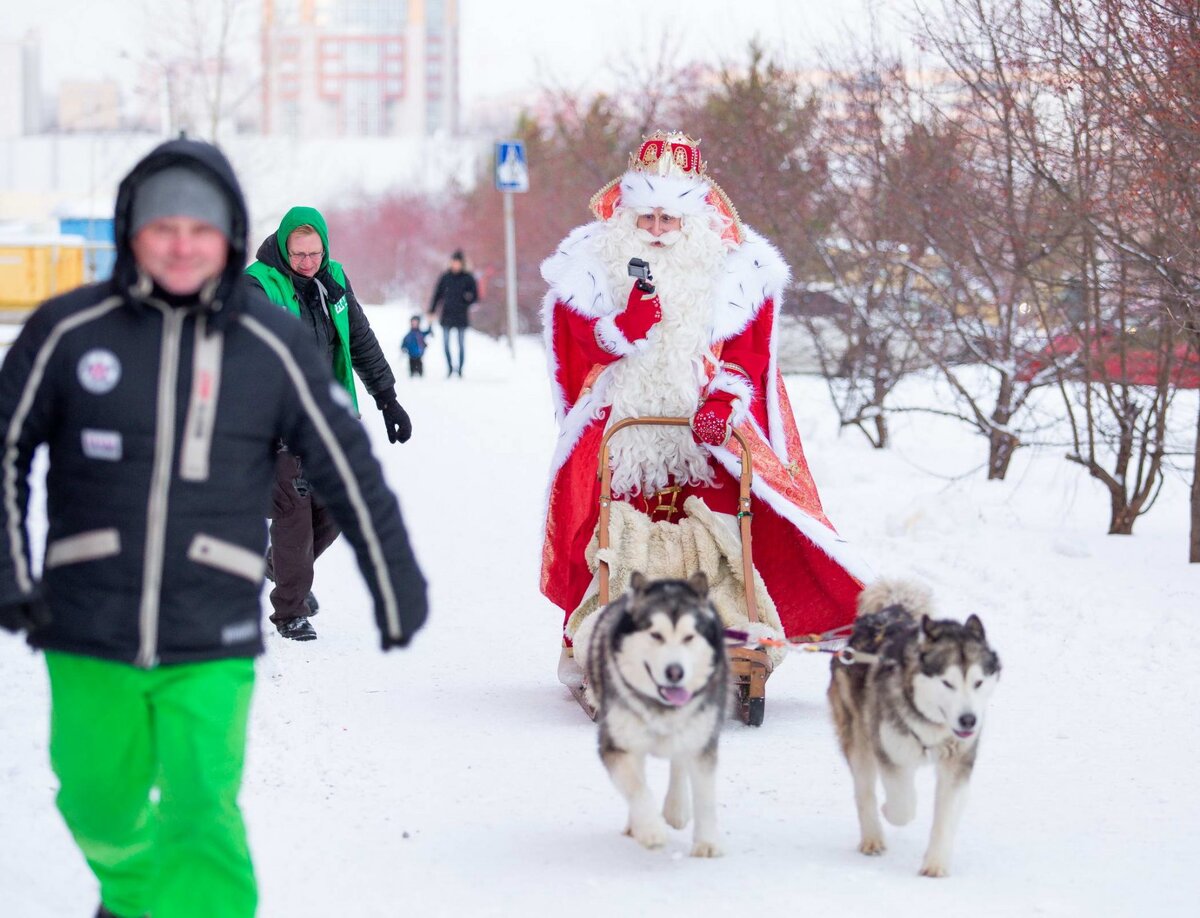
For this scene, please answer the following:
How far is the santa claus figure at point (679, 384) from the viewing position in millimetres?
6516

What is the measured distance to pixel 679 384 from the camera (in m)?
6.50

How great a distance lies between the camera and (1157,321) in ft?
32.3

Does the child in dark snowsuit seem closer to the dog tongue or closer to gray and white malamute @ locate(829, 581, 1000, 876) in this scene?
gray and white malamute @ locate(829, 581, 1000, 876)

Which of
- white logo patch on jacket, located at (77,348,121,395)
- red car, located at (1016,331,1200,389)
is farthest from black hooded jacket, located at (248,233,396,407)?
red car, located at (1016,331,1200,389)

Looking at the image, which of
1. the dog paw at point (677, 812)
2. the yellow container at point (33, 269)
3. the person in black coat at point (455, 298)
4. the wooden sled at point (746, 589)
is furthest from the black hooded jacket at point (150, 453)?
the yellow container at point (33, 269)

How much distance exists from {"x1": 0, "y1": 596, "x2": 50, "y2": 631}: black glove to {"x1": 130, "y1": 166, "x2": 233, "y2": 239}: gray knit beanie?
76 cm

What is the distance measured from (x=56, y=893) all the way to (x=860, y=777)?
216cm

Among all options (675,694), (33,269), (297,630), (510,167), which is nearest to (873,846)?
(675,694)

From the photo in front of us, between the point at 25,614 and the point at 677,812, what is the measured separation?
2250 mm

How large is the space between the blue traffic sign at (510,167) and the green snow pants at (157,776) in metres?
20.5

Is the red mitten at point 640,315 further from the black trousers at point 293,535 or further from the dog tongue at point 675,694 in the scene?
the dog tongue at point 675,694

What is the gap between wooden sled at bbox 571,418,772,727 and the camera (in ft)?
20.1

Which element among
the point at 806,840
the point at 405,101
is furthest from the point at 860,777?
the point at 405,101

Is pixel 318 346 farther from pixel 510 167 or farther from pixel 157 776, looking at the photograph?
pixel 510 167
